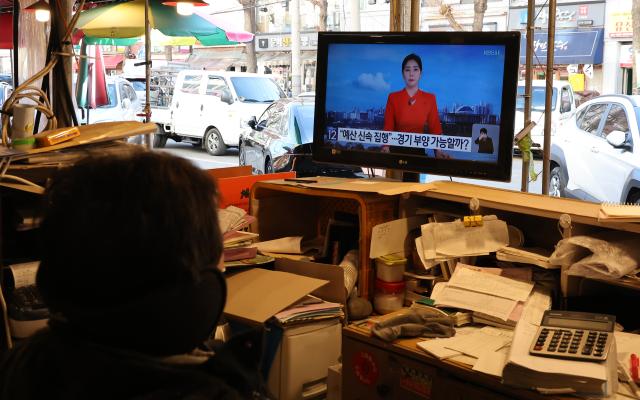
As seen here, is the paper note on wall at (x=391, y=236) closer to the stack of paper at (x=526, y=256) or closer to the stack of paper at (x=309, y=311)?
the stack of paper at (x=309, y=311)

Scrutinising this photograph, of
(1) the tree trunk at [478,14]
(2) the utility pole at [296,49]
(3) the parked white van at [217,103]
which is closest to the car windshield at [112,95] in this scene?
(3) the parked white van at [217,103]

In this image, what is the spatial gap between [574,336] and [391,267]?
0.75 m

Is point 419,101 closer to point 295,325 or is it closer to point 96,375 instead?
point 295,325

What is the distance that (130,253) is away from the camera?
0.85 metres

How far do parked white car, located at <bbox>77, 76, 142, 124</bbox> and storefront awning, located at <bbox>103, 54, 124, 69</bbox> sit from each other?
630 centimetres

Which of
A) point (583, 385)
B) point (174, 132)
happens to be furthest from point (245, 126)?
point (583, 385)

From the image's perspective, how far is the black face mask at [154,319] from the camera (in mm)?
864

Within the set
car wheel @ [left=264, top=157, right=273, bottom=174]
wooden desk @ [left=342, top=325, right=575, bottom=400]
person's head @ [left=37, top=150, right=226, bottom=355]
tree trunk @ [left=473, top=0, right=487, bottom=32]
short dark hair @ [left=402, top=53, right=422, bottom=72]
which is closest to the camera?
person's head @ [left=37, top=150, right=226, bottom=355]

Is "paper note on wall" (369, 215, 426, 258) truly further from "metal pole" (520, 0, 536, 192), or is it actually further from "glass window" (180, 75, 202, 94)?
"glass window" (180, 75, 202, 94)

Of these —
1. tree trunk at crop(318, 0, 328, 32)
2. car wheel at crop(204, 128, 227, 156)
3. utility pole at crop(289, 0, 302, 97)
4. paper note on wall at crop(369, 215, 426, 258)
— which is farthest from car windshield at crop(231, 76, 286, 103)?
paper note on wall at crop(369, 215, 426, 258)

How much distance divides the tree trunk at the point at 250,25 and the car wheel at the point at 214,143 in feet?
7.43

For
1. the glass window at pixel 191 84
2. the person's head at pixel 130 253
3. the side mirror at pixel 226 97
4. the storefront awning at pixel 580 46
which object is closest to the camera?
the person's head at pixel 130 253

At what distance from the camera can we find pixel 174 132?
11.4 metres

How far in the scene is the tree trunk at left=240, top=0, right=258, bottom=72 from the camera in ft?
40.6
